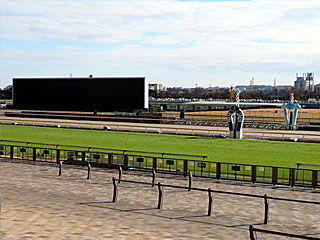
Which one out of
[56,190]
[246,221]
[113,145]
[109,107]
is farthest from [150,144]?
[109,107]

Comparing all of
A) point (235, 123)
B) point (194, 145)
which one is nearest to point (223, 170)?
point (194, 145)

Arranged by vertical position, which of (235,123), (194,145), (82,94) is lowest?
(194,145)

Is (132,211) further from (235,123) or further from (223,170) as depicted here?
(235,123)

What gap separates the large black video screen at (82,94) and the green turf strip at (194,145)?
64.2 ft

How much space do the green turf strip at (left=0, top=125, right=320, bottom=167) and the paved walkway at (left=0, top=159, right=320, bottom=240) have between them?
9.08 metres

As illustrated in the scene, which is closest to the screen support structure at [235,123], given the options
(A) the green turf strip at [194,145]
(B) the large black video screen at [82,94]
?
(A) the green turf strip at [194,145]

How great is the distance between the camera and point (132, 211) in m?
13.5

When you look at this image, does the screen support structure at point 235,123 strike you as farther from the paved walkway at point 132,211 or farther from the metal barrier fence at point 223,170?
the paved walkway at point 132,211

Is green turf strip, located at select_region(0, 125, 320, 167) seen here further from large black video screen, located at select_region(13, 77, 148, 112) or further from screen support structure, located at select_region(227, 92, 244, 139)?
large black video screen, located at select_region(13, 77, 148, 112)

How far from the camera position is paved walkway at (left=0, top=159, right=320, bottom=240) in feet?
36.9

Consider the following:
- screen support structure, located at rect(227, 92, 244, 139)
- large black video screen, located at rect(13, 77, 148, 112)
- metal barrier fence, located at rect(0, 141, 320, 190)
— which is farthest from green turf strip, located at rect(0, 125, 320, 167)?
large black video screen, located at rect(13, 77, 148, 112)

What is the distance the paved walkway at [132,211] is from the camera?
11.3m

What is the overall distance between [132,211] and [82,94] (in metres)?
53.6

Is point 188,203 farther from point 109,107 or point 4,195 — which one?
point 109,107
